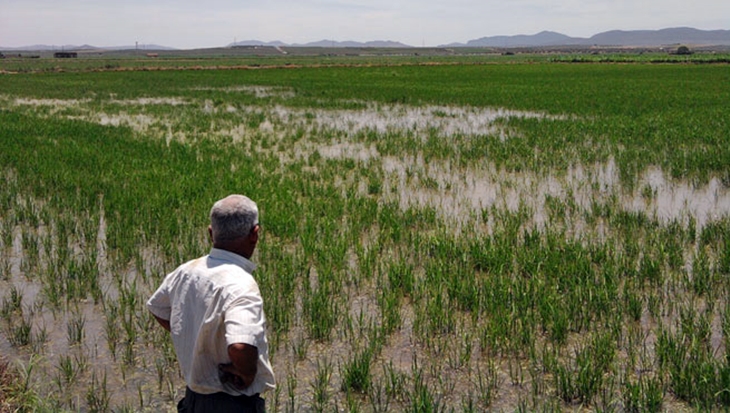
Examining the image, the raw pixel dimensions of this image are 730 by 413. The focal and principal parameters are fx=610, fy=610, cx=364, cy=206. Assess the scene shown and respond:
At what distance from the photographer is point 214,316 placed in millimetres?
2061

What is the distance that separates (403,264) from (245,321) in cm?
322

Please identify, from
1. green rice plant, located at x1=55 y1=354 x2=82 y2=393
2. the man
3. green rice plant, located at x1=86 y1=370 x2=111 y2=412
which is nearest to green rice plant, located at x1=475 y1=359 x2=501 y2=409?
the man

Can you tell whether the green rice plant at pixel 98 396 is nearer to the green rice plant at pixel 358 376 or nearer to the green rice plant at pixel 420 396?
the green rice plant at pixel 358 376

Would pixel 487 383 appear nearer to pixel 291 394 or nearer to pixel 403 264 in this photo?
pixel 291 394

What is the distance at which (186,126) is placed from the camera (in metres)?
15.2

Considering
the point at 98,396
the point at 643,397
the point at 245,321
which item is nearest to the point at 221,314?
the point at 245,321

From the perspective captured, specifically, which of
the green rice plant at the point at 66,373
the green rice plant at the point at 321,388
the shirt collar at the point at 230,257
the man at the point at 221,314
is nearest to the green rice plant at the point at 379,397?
the green rice plant at the point at 321,388

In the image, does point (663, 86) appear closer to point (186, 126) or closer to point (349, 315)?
point (186, 126)

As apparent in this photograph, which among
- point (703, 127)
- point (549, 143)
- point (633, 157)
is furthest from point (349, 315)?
point (703, 127)

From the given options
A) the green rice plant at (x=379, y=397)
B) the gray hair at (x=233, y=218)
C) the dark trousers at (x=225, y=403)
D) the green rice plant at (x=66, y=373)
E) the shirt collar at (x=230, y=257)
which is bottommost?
the green rice plant at (x=379, y=397)

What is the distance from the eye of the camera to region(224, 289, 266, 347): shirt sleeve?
193cm

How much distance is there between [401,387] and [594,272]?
2452 mm

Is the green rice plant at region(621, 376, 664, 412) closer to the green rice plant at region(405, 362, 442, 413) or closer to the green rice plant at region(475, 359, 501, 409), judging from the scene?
the green rice plant at region(475, 359, 501, 409)

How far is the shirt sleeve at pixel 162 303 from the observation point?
2.30m
